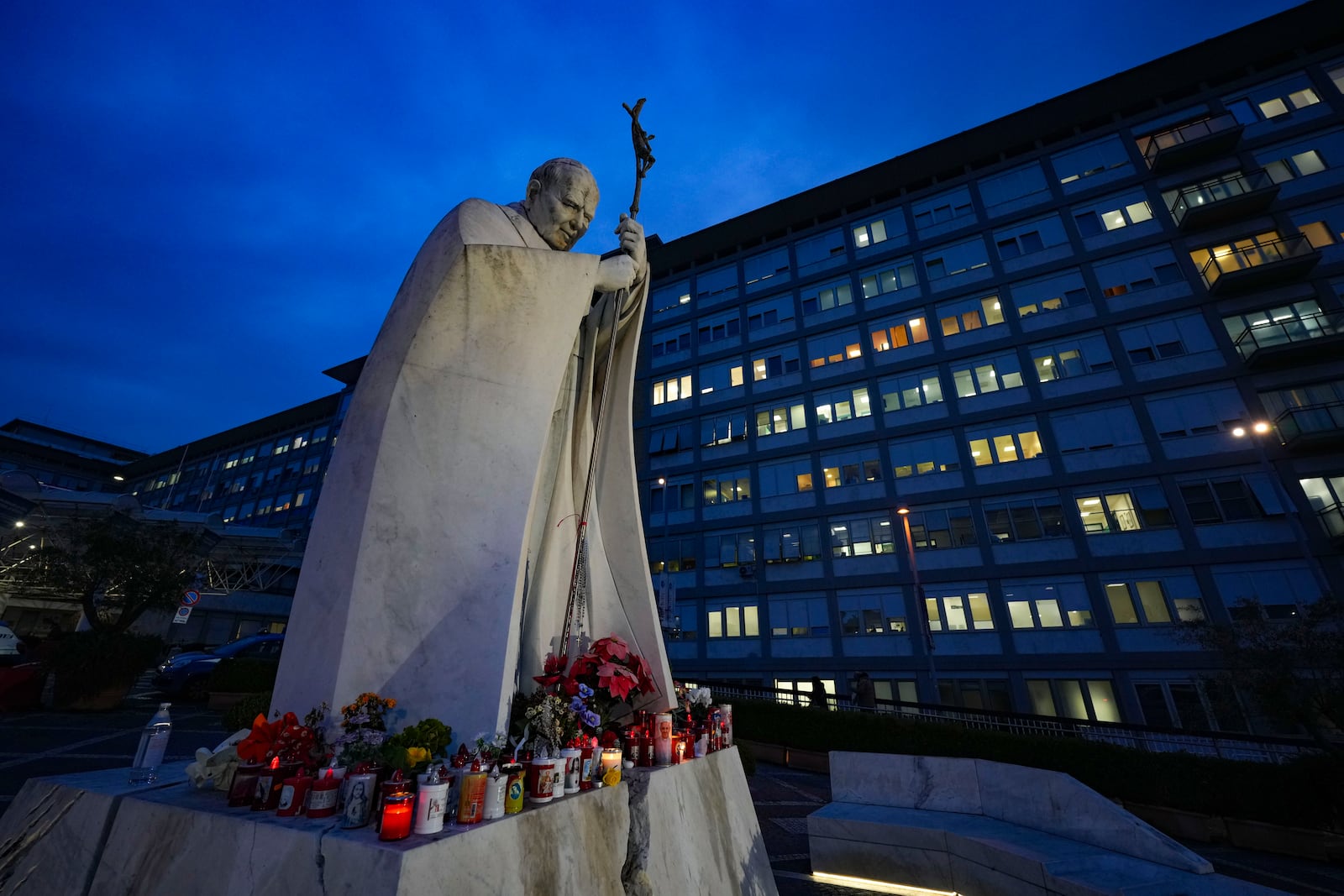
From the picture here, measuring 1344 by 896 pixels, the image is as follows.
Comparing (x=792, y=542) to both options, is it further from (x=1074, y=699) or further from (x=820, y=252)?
(x=820, y=252)

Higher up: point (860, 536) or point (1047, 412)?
point (1047, 412)

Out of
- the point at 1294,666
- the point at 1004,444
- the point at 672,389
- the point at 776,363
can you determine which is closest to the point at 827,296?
the point at 776,363

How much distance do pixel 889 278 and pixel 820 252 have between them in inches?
179

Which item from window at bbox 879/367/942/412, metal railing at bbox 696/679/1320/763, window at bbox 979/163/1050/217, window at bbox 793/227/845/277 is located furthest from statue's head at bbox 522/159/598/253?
window at bbox 979/163/1050/217

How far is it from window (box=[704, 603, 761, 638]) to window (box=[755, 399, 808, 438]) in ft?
29.1

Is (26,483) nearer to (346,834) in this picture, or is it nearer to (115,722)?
(115,722)

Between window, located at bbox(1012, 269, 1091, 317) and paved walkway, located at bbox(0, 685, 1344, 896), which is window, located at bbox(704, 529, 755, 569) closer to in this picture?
paved walkway, located at bbox(0, 685, 1344, 896)

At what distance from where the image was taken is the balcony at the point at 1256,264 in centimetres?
2058

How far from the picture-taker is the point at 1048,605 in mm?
21000

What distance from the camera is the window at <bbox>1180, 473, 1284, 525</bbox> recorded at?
1912 centimetres

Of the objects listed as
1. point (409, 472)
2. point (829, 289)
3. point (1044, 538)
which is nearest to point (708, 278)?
point (829, 289)

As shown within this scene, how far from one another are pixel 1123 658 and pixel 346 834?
24.7 m

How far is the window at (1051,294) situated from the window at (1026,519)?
8603 mm

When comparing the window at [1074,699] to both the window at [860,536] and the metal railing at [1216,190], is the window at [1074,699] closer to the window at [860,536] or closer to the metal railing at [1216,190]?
the window at [860,536]
